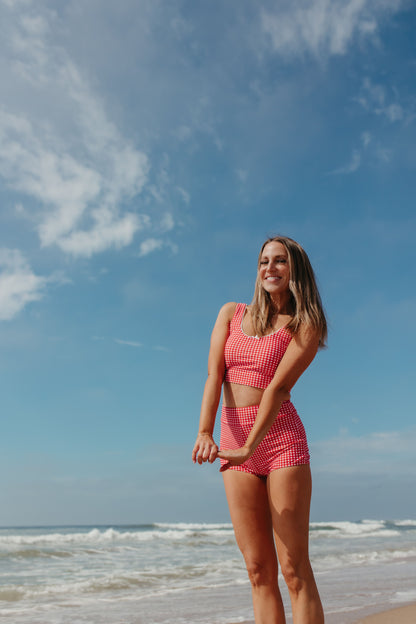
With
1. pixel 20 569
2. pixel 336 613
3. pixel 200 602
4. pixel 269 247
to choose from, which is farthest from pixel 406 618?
pixel 20 569

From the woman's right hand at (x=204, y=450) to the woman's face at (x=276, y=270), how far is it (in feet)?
2.67

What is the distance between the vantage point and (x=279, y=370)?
242cm

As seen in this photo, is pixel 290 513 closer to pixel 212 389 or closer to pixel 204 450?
pixel 204 450

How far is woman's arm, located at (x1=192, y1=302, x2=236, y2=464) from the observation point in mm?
2289

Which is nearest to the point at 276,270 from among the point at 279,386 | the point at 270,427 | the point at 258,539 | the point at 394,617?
the point at 279,386

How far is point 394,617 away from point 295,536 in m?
3.00

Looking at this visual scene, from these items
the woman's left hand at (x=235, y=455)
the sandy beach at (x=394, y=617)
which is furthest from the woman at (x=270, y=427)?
the sandy beach at (x=394, y=617)

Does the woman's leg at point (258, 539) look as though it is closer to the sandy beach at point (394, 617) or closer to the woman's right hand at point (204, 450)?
the woman's right hand at point (204, 450)

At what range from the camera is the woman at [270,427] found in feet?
7.64

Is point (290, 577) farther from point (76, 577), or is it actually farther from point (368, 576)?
point (76, 577)

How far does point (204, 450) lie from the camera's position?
7.49 ft


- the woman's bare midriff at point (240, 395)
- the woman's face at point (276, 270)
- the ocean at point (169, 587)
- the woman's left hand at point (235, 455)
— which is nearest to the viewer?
the woman's left hand at point (235, 455)

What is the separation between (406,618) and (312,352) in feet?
11.0

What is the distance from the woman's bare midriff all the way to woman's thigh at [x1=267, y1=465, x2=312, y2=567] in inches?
13.2
